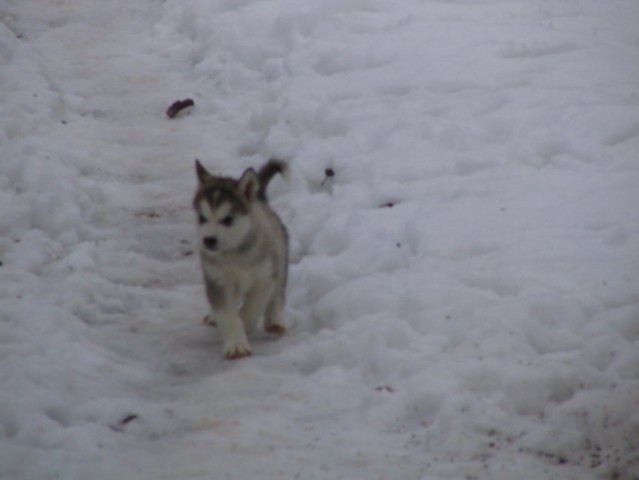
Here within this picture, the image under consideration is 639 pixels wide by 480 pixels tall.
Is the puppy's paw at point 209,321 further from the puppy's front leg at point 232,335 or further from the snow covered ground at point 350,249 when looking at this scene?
the puppy's front leg at point 232,335

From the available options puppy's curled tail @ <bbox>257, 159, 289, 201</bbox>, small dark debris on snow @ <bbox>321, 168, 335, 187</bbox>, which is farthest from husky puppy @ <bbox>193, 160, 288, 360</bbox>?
small dark debris on snow @ <bbox>321, 168, 335, 187</bbox>

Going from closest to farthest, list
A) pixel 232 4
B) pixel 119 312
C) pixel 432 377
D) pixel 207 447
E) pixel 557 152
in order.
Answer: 1. pixel 207 447
2. pixel 432 377
3. pixel 119 312
4. pixel 557 152
5. pixel 232 4

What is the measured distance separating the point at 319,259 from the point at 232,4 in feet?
26.3

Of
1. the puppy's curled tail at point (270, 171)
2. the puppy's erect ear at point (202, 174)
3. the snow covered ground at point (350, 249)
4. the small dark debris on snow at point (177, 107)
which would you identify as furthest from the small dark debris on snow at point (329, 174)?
the small dark debris on snow at point (177, 107)

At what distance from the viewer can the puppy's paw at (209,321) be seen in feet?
29.0

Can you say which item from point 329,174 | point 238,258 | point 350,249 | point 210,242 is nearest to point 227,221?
point 210,242

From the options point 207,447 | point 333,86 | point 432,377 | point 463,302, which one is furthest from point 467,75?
point 207,447

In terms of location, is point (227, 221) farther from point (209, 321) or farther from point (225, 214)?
point (209, 321)

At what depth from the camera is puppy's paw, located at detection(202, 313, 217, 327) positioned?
8833 millimetres

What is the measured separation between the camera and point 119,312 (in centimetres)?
891

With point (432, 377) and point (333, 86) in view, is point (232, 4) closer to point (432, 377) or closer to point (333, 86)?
point (333, 86)

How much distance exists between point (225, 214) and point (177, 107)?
18.5ft

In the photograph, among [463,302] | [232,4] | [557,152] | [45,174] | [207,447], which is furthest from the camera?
[232,4]

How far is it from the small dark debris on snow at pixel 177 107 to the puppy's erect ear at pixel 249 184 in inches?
208
